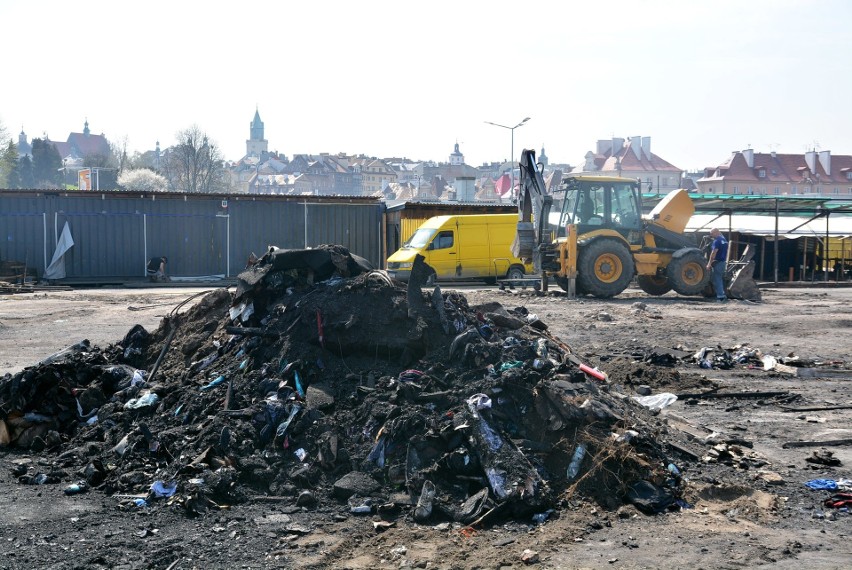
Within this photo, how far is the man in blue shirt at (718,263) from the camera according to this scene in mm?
20406

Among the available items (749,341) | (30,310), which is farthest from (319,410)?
(30,310)

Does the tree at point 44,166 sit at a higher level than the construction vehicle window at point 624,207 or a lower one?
higher

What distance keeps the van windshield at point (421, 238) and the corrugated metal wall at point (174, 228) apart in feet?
18.3

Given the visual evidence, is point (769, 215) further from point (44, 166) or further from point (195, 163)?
point (44, 166)

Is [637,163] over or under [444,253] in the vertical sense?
over

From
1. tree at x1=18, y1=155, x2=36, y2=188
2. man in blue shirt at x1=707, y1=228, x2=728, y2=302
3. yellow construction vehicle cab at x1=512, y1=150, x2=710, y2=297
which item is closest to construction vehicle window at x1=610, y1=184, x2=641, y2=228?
yellow construction vehicle cab at x1=512, y1=150, x2=710, y2=297

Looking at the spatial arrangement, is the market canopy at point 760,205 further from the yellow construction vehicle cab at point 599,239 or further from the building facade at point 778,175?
the building facade at point 778,175

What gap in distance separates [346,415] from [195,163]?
242 ft

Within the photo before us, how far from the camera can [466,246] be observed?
2497 cm

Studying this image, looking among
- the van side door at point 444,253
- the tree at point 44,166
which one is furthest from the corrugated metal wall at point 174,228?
the tree at point 44,166

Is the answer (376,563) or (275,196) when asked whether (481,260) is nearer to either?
(275,196)

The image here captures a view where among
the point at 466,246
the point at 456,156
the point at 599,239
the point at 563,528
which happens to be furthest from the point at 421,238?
the point at 456,156

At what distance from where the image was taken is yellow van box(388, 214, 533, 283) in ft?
81.0

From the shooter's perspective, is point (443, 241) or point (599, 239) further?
point (443, 241)
